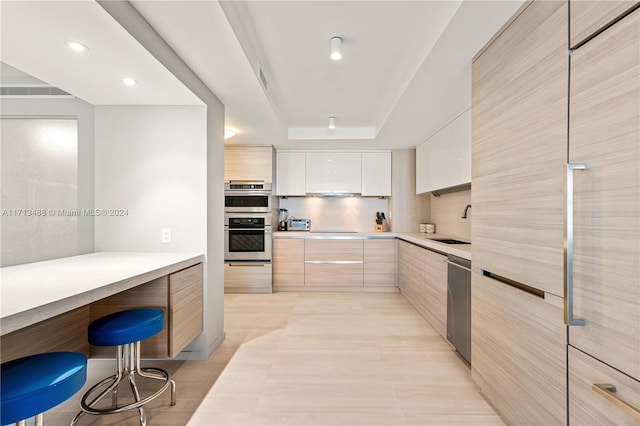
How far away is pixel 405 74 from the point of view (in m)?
2.57

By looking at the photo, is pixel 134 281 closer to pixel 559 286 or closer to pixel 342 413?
pixel 342 413

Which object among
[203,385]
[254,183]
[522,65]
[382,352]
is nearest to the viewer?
[522,65]

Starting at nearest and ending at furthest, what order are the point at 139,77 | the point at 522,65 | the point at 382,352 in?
the point at 522,65, the point at 139,77, the point at 382,352

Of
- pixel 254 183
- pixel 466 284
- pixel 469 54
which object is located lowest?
pixel 466 284

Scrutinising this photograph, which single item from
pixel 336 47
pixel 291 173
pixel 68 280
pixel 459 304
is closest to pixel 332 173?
pixel 291 173

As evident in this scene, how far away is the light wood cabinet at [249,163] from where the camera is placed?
14.8 ft

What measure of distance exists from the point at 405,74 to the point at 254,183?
2.72 metres

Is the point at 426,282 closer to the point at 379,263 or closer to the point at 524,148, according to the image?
the point at 379,263

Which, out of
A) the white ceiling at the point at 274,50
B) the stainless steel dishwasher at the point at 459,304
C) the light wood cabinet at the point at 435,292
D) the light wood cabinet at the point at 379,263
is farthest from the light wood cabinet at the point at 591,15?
the light wood cabinet at the point at 379,263

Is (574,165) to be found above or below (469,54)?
below

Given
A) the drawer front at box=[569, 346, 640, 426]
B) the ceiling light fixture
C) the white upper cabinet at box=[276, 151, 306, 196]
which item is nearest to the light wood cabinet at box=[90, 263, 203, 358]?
the ceiling light fixture

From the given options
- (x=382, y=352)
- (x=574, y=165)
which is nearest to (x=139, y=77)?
(x=574, y=165)

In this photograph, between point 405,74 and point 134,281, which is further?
point 405,74

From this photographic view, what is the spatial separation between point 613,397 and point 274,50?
2572 mm
